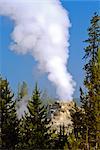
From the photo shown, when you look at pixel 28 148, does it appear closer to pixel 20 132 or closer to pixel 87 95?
pixel 20 132

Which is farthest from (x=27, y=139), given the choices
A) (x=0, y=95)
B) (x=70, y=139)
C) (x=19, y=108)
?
(x=19, y=108)

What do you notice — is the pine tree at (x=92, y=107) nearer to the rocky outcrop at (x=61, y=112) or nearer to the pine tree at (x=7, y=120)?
the pine tree at (x=7, y=120)

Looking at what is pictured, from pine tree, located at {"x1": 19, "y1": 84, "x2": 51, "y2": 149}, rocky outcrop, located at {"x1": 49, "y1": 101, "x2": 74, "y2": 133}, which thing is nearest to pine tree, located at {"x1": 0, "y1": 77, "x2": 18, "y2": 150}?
pine tree, located at {"x1": 19, "y1": 84, "x2": 51, "y2": 149}

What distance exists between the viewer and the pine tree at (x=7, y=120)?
40.3 meters

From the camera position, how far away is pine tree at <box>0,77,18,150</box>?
132 feet

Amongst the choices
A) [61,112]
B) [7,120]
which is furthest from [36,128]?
[61,112]

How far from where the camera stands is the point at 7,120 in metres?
41.2

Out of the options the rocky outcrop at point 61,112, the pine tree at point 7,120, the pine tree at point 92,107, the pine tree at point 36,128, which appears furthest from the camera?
the rocky outcrop at point 61,112

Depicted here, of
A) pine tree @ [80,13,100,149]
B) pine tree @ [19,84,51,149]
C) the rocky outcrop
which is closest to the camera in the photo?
pine tree @ [80,13,100,149]

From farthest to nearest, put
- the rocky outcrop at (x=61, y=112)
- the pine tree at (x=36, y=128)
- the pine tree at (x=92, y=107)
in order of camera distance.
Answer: the rocky outcrop at (x=61, y=112)
the pine tree at (x=36, y=128)
the pine tree at (x=92, y=107)

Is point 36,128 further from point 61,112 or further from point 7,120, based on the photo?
point 61,112

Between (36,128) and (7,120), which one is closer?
(36,128)

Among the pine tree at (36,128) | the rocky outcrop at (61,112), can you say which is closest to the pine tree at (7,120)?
the pine tree at (36,128)

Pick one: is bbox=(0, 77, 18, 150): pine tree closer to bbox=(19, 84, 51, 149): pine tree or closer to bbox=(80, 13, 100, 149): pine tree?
bbox=(19, 84, 51, 149): pine tree
